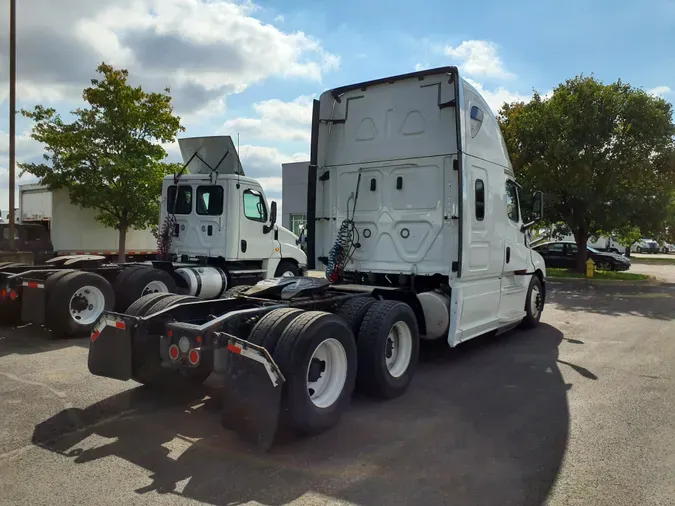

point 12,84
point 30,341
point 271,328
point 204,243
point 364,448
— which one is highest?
point 12,84

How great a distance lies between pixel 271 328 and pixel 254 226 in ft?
23.3

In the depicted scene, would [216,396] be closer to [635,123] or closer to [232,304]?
[232,304]

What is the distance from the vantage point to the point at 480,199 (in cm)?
725

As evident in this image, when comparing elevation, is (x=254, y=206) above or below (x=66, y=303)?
above

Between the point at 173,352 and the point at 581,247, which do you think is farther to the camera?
the point at 581,247

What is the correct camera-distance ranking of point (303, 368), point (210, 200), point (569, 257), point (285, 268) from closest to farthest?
1. point (303, 368)
2. point (210, 200)
3. point (285, 268)
4. point (569, 257)

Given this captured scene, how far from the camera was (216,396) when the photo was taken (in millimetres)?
5453

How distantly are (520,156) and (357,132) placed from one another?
15.5 metres

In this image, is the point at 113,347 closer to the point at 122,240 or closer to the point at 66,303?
the point at 66,303

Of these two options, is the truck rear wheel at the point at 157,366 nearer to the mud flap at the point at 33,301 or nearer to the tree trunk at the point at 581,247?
the mud flap at the point at 33,301

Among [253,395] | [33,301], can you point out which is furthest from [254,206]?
[253,395]

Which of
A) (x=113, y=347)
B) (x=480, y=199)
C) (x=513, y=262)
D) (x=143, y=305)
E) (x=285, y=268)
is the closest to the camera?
(x=113, y=347)

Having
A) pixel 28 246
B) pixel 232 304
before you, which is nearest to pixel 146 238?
pixel 28 246

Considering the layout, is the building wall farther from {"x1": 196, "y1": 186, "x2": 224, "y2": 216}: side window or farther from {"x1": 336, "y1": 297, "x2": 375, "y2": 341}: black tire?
{"x1": 336, "y1": 297, "x2": 375, "y2": 341}: black tire
